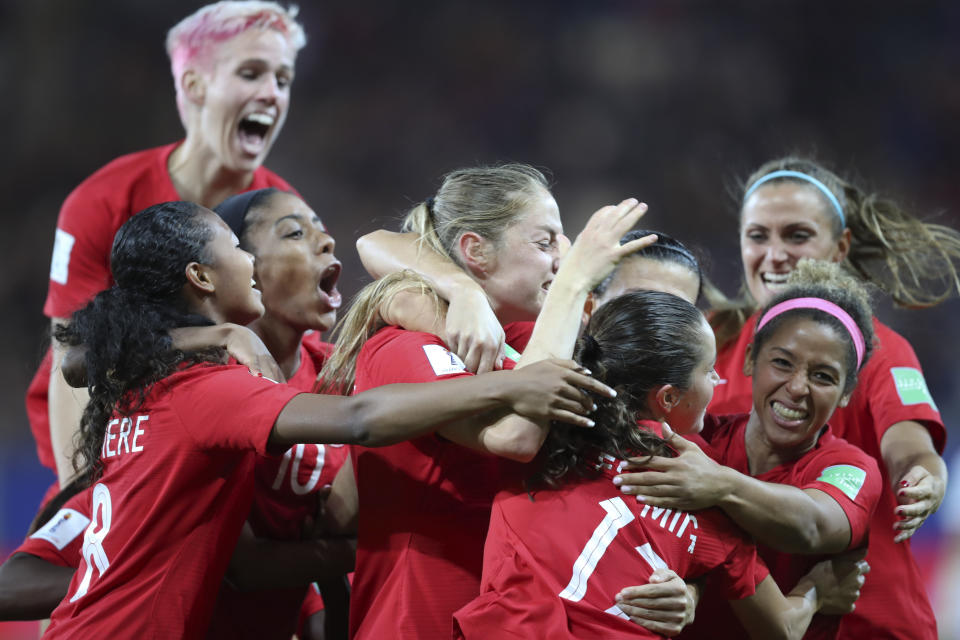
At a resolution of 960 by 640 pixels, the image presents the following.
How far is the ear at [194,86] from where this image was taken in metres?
4.38

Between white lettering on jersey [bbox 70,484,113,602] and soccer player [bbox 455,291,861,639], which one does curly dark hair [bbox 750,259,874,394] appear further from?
white lettering on jersey [bbox 70,484,113,602]

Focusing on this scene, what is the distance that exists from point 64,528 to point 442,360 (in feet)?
4.08

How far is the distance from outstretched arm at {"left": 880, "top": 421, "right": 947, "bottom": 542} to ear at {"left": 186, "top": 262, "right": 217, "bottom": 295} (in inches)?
73.4

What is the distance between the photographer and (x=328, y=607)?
311cm

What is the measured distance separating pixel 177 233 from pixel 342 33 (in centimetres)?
713

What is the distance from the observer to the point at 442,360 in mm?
2193

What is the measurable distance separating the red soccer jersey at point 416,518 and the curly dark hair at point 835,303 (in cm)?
80

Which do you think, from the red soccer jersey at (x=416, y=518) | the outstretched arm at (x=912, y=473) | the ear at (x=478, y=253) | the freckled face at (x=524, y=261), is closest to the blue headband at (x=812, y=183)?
the outstretched arm at (x=912, y=473)

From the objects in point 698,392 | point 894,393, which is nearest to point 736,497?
point 698,392

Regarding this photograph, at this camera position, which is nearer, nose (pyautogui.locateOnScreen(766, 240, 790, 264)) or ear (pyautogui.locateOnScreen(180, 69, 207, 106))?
nose (pyautogui.locateOnScreen(766, 240, 790, 264))

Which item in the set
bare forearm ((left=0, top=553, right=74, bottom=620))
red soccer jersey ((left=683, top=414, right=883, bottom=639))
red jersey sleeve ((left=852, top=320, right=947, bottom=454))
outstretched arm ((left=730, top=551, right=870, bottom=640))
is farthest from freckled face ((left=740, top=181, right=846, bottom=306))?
bare forearm ((left=0, top=553, right=74, bottom=620))

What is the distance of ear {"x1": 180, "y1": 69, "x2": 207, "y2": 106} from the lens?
173 inches

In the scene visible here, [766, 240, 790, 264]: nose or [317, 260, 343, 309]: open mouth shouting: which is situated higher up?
[766, 240, 790, 264]: nose

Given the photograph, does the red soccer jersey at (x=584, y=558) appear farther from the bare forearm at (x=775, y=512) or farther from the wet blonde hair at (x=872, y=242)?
the wet blonde hair at (x=872, y=242)
